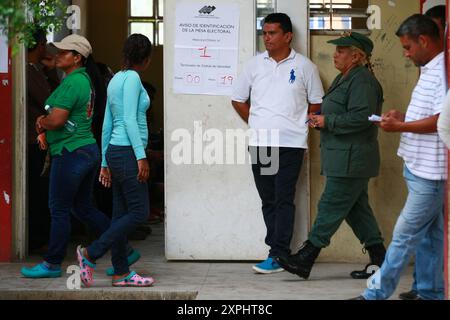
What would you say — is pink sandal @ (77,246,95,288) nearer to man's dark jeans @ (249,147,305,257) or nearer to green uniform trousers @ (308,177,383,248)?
man's dark jeans @ (249,147,305,257)

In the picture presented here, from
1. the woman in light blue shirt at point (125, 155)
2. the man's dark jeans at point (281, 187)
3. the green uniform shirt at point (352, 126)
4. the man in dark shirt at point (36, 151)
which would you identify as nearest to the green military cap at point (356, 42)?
the green uniform shirt at point (352, 126)

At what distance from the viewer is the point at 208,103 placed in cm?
805

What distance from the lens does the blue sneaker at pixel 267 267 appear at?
771 cm

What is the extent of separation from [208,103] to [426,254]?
8.02 ft

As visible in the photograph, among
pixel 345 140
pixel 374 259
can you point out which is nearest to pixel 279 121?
pixel 345 140

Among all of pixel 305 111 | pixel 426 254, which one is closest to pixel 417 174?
pixel 426 254

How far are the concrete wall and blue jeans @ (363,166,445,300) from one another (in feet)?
5.61

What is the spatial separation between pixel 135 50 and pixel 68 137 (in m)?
0.81

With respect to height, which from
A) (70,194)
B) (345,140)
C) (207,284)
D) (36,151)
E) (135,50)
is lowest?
(207,284)

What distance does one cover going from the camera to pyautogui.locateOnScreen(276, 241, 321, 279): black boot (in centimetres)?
727

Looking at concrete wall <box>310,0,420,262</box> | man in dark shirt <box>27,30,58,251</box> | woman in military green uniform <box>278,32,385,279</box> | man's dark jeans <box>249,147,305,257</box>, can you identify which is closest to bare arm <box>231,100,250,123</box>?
man's dark jeans <box>249,147,305,257</box>

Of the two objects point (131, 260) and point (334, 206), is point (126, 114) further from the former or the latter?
point (334, 206)

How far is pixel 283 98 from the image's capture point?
25.2 ft

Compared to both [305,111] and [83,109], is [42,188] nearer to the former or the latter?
[83,109]
